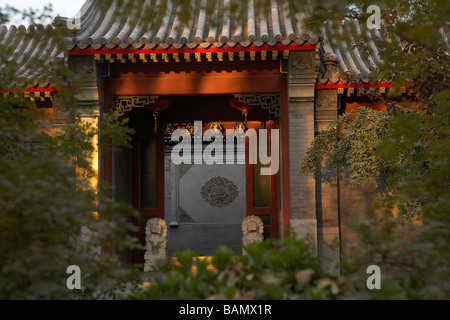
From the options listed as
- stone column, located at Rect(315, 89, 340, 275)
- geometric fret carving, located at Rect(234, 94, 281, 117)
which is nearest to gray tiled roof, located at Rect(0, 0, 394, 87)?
stone column, located at Rect(315, 89, 340, 275)

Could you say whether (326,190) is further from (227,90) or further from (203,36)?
(203,36)

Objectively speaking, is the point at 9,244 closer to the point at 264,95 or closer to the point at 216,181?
the point at 264,95

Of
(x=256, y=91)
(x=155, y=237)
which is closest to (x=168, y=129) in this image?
(x=155, y=237)

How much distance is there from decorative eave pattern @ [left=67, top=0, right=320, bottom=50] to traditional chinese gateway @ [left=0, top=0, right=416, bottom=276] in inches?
0.6

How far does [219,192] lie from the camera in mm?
14078

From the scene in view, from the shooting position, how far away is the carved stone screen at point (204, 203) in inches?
544

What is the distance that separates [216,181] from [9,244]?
11437mm

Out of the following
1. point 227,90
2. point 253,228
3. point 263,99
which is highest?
point 227,90

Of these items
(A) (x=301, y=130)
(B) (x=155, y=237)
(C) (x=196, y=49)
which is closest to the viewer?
(C) (x=196, y=49)

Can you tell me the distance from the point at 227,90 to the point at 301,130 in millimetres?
1248

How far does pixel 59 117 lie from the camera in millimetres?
7586

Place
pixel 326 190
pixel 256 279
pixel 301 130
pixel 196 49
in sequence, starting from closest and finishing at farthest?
pixel 256 279
pixel 196 49
pixel 301 130
pixel 326 190

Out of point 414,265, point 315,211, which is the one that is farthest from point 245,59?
point 414,265

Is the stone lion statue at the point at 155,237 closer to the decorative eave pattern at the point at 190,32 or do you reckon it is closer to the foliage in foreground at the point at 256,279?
the decorative eave pattern at the point at 190,32
